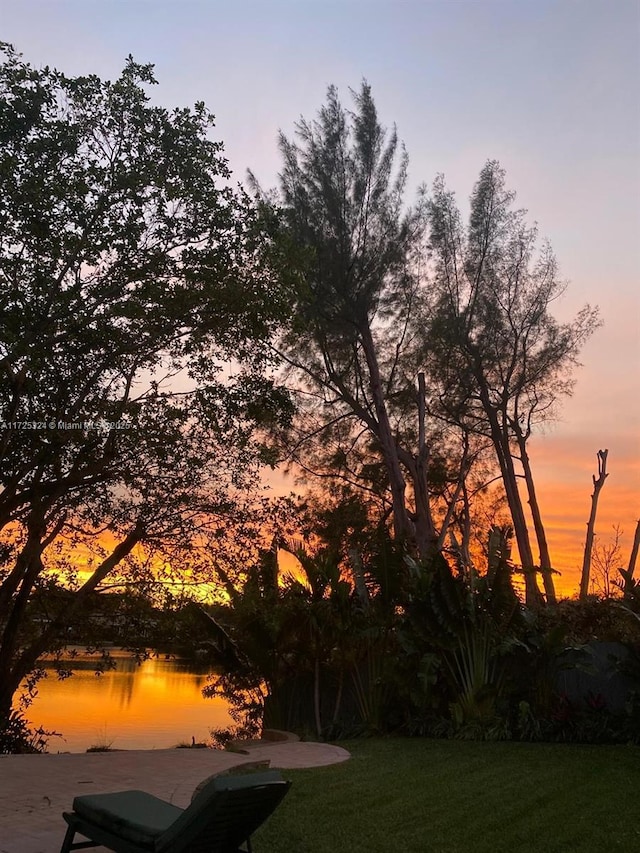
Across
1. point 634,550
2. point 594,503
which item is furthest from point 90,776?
point 634,550

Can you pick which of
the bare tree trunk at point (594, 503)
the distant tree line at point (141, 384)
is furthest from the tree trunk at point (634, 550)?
the distant tree line at point (141, 384)

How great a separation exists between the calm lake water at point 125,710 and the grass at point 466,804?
21.8 ft

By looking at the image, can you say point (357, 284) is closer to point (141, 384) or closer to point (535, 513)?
point (535, 513)

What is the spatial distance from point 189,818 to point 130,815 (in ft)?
2.21

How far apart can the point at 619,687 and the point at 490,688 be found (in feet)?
6.24

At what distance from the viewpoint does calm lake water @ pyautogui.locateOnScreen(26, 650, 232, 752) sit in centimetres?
1571

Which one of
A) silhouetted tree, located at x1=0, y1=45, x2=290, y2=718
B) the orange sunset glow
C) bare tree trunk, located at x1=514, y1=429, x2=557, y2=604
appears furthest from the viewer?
bare tree trunk, located at x1=514, y1=429, x2=557, y2=604

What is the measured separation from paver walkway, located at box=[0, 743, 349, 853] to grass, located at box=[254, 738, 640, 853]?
1.07 metres

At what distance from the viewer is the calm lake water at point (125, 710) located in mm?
15711

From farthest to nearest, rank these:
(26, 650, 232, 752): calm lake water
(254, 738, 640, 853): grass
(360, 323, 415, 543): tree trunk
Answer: (360, 323, 415, 543): tree trunk
(26, 650, 232, 752): calm lake water
(254, 738, 640, 853): grass

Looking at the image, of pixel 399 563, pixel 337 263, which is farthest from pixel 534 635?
pixel 337 263

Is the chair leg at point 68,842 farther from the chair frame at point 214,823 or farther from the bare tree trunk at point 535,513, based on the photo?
the bare tree trunk at point 535,513

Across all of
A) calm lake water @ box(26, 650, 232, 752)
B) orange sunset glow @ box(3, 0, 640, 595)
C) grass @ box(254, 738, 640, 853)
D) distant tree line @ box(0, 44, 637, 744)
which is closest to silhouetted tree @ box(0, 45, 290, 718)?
distant tree line @ box(0, 44, 637, 744)

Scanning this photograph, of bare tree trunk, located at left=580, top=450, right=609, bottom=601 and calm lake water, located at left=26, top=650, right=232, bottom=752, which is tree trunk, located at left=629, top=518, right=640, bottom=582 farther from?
calm lake water, located at left=26, top=650, right=232, bottom=752
